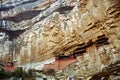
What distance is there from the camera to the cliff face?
1202 inches

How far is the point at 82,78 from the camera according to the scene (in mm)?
30406

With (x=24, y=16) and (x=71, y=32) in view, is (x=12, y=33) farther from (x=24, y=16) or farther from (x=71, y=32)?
(x=71, y=32)

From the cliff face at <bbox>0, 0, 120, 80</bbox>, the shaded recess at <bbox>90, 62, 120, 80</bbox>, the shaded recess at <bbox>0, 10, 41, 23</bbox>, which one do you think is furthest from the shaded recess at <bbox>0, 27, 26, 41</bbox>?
the shaded recess at <bbox>90, 62, 120, 80</bbox>

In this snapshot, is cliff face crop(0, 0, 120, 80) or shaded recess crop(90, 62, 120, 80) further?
cliff face crop(0, 0, 120, 80)

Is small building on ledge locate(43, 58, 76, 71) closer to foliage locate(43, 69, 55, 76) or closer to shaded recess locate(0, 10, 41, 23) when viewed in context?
foliage locate(43, 69, 55, 76)

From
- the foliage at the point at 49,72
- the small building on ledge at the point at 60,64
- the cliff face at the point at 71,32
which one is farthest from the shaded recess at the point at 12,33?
the foliage at the point at 49,72

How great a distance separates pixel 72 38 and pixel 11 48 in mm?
10915

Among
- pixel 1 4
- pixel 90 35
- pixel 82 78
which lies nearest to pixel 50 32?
pixel 90 35

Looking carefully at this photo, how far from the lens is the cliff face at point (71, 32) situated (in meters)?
30.5

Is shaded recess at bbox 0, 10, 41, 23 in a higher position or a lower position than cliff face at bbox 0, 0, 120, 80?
higher

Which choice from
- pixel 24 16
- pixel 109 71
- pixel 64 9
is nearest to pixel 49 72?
pixel 109 71

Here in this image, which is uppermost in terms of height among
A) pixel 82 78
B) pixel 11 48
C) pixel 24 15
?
pixel 24 15

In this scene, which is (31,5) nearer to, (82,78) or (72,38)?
(72,38)

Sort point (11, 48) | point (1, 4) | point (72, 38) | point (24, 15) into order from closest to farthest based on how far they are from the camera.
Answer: point (72, 38) → point (11, 48) → point (24, 15) → point (1, 4)
